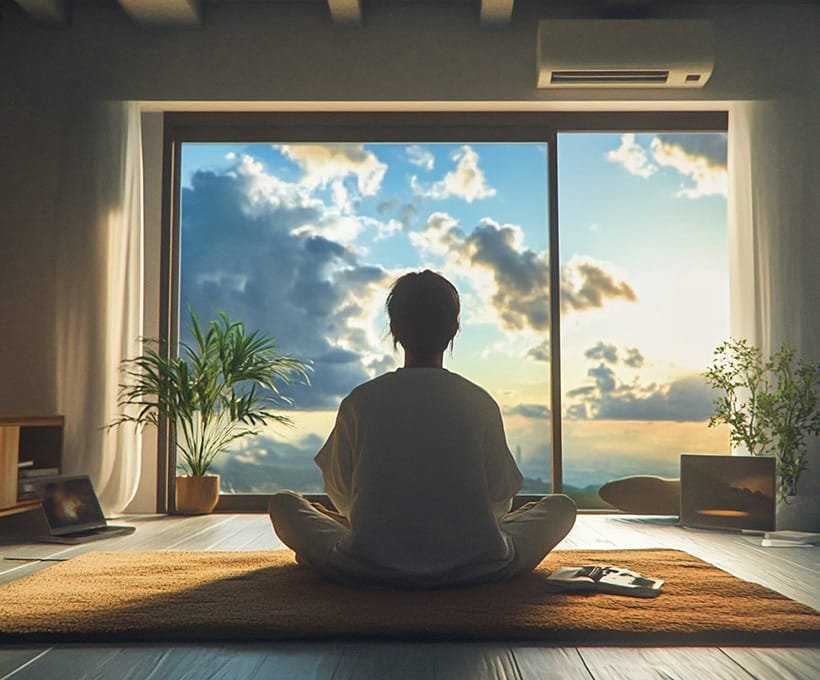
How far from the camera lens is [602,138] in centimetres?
941

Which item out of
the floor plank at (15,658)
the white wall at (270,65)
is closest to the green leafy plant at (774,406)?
the white wall at (270,65)

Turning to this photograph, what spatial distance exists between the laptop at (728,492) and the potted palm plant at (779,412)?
1.13 ft

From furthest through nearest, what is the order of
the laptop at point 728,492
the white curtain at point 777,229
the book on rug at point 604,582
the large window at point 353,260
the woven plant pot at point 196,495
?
the large window at point 353,260 < the woven plant pot at point 196,495 < the white curtain at point 777,229 < the laptop at point 728,492 < the book on rug at point 604,582

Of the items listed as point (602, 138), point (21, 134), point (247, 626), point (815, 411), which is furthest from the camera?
point (602, 138)

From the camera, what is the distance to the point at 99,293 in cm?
493

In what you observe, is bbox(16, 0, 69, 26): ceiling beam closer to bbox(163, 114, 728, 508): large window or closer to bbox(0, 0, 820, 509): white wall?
bbox(0, 0, 820, 509): white wall

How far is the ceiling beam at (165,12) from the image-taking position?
15.7 feet

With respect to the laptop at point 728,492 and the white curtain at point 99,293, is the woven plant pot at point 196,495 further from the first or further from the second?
the laptop at point 728,492

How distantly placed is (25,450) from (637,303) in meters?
6.13

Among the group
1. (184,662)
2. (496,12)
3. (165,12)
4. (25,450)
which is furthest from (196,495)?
(184,662)

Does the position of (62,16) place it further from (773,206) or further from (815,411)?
(815,411)

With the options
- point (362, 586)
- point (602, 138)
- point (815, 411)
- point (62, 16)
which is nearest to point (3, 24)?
point (62, 16)

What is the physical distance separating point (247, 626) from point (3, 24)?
14.0 ft

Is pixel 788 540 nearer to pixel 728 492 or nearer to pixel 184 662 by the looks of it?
pixel 728 492
